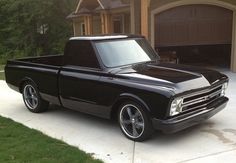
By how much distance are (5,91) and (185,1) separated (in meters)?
6.93

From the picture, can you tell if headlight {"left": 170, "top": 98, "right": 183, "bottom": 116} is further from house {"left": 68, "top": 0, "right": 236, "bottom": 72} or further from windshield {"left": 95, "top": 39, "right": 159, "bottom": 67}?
house {"left": 68, "top": 0, "right": 236, "bottom": 72}

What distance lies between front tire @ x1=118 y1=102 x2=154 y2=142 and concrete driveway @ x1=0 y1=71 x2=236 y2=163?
0.43 ft

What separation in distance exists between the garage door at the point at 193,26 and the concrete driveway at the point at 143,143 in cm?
658

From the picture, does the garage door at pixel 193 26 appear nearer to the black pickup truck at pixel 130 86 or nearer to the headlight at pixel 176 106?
the black pickup truck at pixel 130 86

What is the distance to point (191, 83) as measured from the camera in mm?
5426

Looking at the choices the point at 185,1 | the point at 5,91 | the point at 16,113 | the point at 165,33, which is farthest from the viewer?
the point at 165,33

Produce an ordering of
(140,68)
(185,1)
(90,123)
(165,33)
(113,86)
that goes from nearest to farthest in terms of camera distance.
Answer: (113,86) → (140,68) → (90,123) → (185,1) → (165,33)

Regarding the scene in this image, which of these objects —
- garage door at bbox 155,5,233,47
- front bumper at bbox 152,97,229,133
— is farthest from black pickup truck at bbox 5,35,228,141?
garage door at bbox 155,5,233,47

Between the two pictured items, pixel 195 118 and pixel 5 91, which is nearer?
pixel 195 118

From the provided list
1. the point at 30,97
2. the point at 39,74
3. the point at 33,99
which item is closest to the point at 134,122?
the point at 39,74

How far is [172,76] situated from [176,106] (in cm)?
62

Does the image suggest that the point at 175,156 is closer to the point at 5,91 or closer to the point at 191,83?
the point at 191,83

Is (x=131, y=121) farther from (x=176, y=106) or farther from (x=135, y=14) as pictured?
(x=135, y=14)

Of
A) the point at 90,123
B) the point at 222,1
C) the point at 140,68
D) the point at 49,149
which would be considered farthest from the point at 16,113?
the point at 222,1
